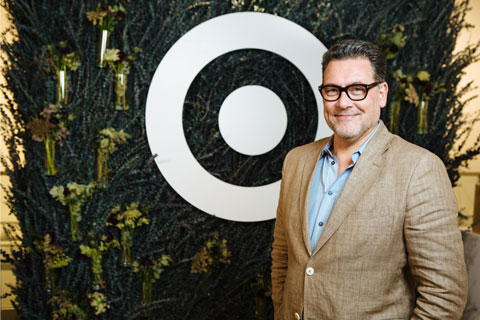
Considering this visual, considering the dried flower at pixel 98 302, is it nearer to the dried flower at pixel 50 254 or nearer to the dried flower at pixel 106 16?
the dried flower at pixel 50 254

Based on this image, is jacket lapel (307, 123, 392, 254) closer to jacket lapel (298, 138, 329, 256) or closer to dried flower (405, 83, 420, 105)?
jacket lapel (298, 138, 329, 256)

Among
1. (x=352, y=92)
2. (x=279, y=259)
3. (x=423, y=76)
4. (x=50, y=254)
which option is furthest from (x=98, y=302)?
(x=423, y=76)

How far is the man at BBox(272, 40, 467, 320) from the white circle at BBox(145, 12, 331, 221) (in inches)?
36.8

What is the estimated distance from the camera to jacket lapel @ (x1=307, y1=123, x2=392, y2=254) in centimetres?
134

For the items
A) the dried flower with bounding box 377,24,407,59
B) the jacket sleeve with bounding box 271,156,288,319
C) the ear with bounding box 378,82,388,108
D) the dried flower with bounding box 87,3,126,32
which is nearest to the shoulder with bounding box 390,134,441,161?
the ear with bounding box 378,82,388,108

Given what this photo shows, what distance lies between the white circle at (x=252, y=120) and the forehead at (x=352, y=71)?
1.03 meters

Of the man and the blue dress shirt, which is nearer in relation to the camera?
the man

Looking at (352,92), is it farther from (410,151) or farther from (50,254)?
(50,254)

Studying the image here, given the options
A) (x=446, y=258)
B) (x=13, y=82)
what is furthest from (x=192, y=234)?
(x=446, y=258)

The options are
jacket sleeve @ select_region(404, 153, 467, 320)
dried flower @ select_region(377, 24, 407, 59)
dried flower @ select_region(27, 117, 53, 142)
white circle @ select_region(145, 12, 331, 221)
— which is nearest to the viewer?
jacket sleeve @ select_region(404, 153, 467, 320)

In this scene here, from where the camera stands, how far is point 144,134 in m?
2.36

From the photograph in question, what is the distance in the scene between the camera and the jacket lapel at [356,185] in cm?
134

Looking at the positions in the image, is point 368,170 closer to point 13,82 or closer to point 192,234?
point 192,234

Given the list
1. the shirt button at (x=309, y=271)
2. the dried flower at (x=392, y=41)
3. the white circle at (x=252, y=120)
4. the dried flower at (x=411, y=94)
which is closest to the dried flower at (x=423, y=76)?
the dried flower at (x=411, y=94)
